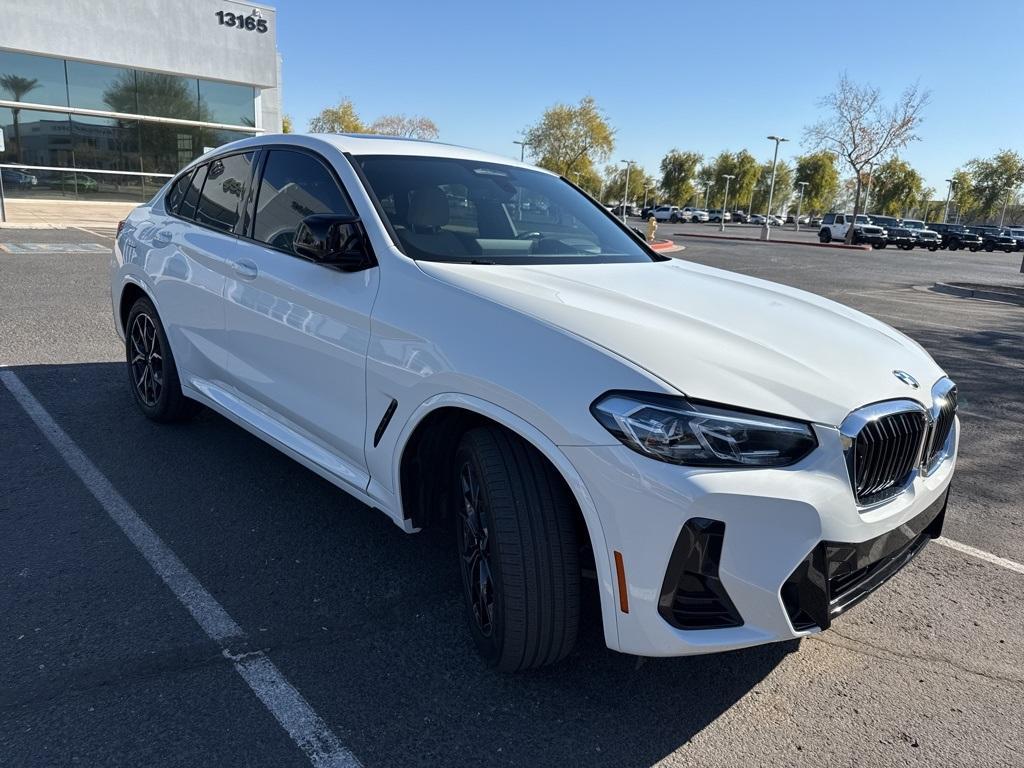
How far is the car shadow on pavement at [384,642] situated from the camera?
2.29 m

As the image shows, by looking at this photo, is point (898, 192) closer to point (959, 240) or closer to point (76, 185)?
point (959, 240)

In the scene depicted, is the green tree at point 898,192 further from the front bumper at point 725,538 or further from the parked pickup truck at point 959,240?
the front bumper at point 725,538

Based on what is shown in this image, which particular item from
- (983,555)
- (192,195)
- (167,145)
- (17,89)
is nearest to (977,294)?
(983,555)

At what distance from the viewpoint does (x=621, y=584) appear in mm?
2096

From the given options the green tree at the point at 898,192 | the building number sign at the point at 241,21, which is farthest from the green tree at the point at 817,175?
the building number sign at the point at 241,21

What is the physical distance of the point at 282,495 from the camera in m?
3.85

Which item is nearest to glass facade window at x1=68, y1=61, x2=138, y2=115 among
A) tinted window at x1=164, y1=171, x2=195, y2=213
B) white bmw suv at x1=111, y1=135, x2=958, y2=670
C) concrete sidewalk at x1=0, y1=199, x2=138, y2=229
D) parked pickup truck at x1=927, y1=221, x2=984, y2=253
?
concrete sidewalk at x1=0, y1=199, x2=138, y2=229

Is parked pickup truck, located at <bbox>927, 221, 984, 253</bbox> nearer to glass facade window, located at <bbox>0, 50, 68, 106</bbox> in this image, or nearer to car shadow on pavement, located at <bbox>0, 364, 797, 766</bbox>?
glass facade window, located at <bbox>0, 50, 68, 106</bbox>

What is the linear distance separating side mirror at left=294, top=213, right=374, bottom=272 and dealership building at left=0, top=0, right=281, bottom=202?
26.7 meters

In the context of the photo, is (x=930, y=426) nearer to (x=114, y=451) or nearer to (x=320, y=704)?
(x=320, y=704)

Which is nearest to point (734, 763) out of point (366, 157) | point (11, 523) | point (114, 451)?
point (366, 157)

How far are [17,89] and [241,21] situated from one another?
8.02 metres

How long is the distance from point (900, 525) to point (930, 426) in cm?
39

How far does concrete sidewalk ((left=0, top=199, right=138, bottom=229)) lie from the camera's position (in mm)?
20500
